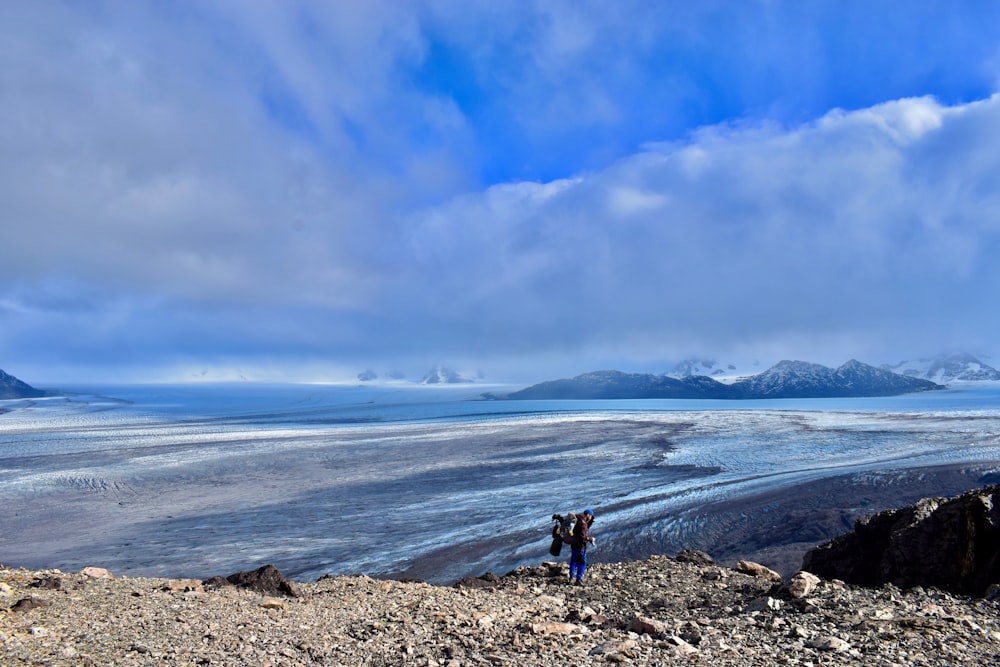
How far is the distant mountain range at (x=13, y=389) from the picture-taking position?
167m

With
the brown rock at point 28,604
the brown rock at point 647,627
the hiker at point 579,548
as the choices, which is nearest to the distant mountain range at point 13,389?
the brown rock at point 28,604

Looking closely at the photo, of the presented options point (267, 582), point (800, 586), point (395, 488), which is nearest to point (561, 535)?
point (800, 586)

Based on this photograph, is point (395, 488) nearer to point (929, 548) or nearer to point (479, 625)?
point (479, 625)

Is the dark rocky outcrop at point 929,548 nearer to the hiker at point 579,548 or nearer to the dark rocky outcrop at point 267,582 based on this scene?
the hiker at point 579,548

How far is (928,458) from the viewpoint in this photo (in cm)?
3856

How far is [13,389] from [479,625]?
213 meters

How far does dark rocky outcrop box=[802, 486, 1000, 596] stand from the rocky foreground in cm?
101

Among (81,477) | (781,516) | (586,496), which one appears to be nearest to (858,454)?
(781,516)

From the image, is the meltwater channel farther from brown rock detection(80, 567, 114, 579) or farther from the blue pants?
brown rock detection(80, 567, 114, 579)

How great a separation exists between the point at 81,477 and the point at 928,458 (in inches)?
2059

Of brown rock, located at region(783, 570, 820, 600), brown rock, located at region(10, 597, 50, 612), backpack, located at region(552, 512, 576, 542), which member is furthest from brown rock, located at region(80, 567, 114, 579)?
brown rock, located at region(783, 570, 820, 600)

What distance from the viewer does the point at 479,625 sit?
9.30m

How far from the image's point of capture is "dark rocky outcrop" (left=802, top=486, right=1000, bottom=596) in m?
10.2

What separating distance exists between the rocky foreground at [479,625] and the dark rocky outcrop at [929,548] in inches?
39.6
